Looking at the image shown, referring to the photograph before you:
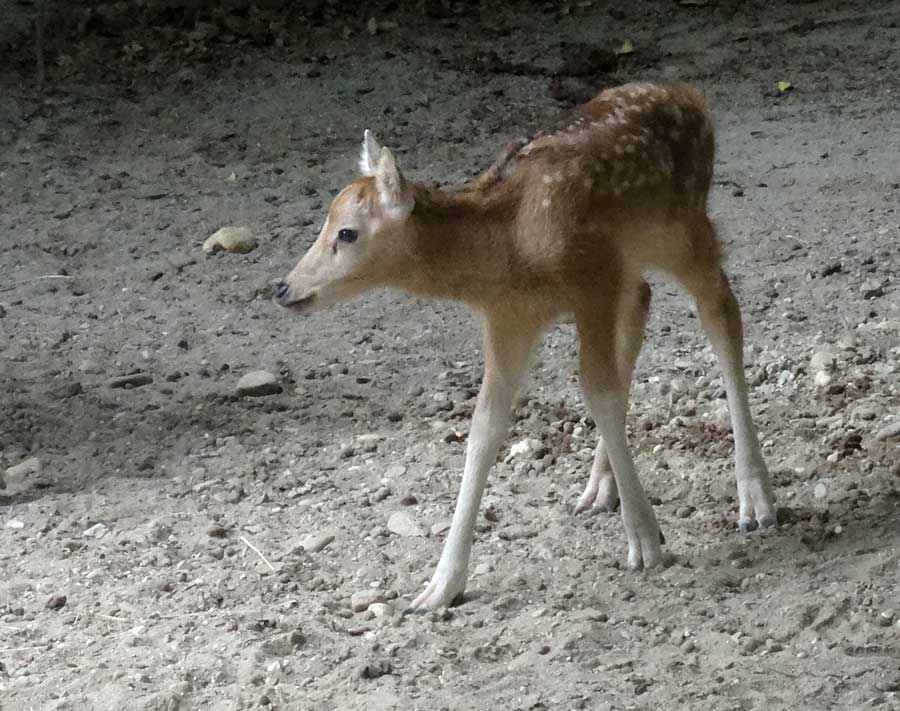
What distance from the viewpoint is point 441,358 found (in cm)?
680

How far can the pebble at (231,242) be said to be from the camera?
8.16 metres

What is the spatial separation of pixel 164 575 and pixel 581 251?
183 centimetres

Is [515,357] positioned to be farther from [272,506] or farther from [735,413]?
[272,506]

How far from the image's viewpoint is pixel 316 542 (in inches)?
205

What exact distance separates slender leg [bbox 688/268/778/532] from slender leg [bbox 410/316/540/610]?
0.75m

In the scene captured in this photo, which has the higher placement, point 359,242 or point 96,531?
point 359,242

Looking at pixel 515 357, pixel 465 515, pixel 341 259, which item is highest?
pixel 341 259

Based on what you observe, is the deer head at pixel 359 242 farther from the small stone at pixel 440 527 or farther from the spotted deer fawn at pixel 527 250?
the small stone at pixel 440 527

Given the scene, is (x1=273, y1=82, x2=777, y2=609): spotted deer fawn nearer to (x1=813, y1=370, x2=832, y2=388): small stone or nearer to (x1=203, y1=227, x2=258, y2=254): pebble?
(x1=813, y1=370, x2=832, y2=388): small stone

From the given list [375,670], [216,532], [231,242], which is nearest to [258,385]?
[216,532]

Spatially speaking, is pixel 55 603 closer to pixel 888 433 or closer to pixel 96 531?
pixel 96 531

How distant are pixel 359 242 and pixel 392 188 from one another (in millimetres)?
217

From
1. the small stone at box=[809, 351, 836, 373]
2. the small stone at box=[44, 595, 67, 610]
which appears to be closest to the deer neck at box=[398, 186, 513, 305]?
the small stone at box=[44, 595, 67, 610]

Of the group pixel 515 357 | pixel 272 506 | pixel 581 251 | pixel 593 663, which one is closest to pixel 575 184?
pixel 581 251
